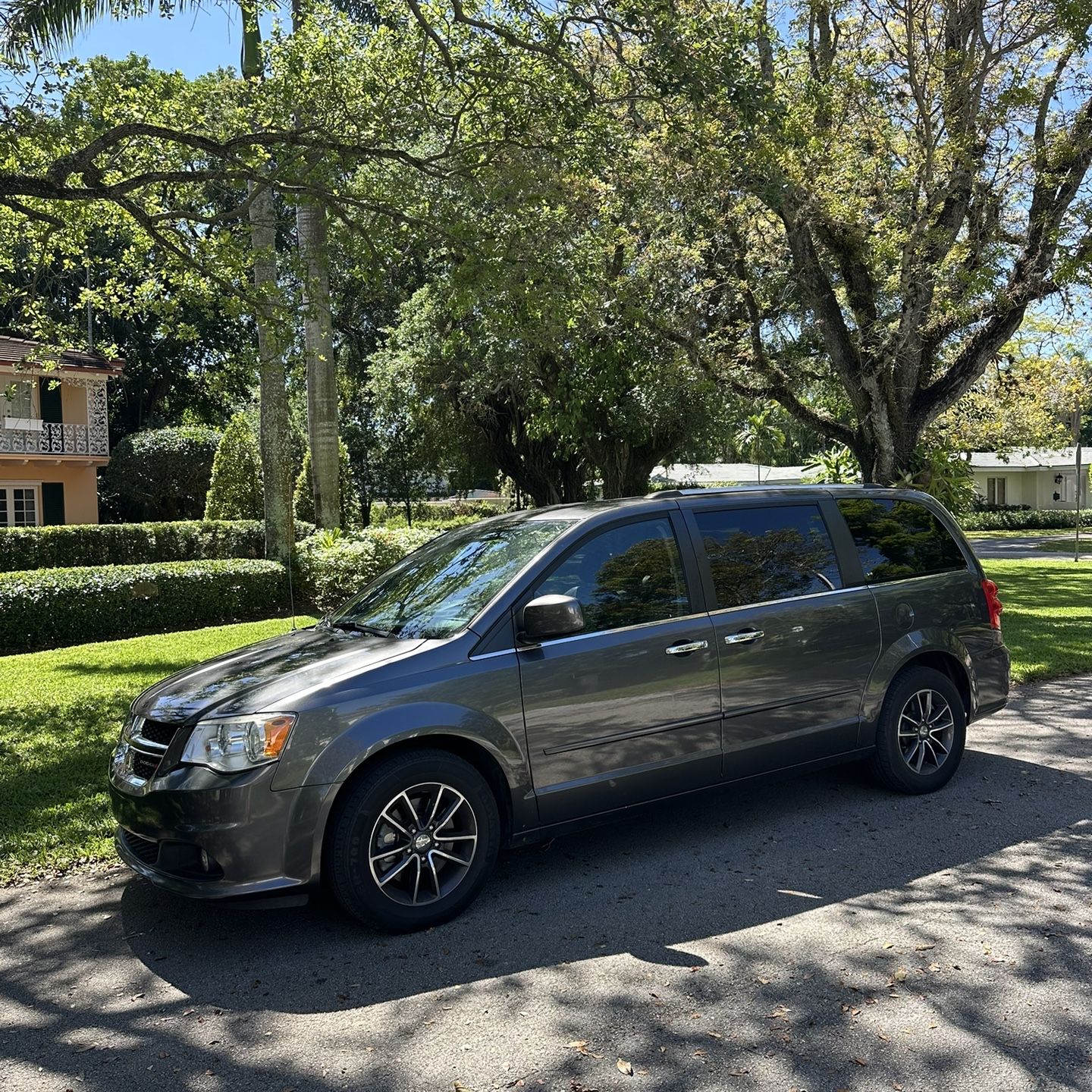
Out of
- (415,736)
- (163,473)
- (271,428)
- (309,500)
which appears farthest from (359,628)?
(163,473)

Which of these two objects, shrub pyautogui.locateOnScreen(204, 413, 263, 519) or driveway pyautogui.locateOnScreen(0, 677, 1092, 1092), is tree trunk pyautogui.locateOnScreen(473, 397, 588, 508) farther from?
driveway pyautogui.locateOnScreen(0, 677, 1092, 1092)

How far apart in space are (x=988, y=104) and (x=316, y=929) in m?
12.2

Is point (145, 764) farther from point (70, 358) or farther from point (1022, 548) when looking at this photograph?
point (1022, 548)

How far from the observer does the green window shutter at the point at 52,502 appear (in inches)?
1235

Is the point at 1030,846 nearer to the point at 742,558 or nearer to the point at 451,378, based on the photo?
the point at 742,558

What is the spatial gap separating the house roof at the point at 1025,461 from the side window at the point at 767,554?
49.7 metres

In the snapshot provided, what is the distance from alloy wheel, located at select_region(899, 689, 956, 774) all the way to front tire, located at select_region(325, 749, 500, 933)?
8.98 ft

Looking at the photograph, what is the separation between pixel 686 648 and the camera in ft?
16.6

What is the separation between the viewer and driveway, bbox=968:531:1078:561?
89.4ft

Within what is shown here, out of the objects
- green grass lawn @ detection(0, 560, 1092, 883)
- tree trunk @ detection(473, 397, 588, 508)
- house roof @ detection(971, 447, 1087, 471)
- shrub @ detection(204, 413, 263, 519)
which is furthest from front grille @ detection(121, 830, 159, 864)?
house roof @ detection(971, 447, 1087, 471)

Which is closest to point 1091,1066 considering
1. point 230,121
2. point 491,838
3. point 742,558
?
point 491,838

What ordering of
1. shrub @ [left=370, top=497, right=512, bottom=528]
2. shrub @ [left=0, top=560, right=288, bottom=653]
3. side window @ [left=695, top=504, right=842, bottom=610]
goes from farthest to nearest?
shrub @ [left=370, top=497, right=512, bottom=528] → shrub @ [left=0, top=560, right=288, bottom=653] → side window @ [left=695, top=504, right=842, bottom=610]

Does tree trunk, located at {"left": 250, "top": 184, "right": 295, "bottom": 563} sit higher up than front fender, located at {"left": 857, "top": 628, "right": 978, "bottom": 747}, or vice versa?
tree trunk, located at {"left": 250, "top": 184, "right": 295, "bottom": 563}

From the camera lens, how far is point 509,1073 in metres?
3.22
